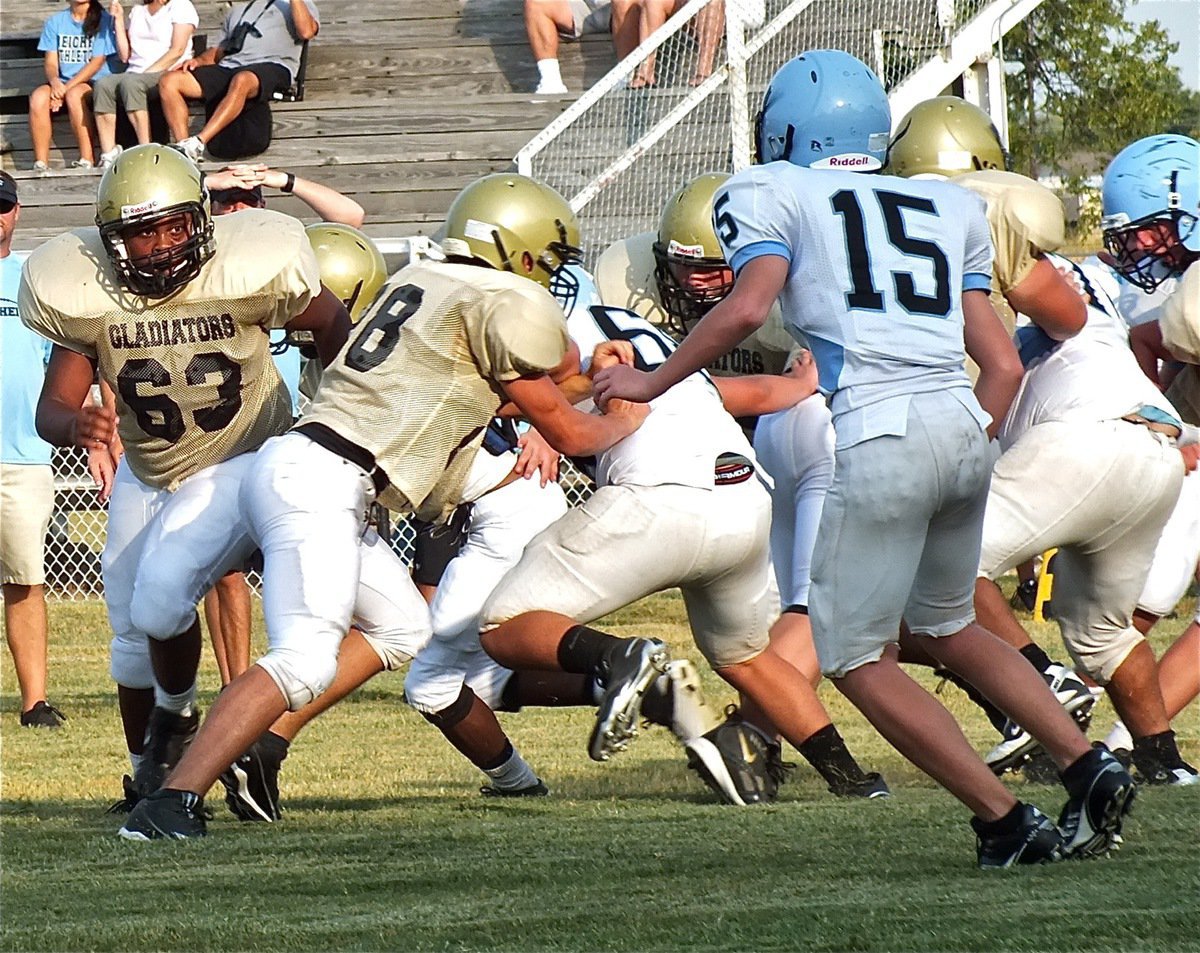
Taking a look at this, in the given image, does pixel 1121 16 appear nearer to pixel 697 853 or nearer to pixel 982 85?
pixel 982 85

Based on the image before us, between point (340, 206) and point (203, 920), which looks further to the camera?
point (340, 206)

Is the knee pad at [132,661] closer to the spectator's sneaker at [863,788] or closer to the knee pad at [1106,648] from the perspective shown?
the spectator's sneaker at [863,788]

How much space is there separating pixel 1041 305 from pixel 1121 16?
1540 centimetres

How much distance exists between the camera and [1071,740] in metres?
4.04

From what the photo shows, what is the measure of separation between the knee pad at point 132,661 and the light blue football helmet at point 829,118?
2.27 metres

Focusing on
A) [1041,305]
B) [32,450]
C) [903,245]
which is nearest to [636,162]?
[32,450]

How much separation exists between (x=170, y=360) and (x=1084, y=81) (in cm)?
1567

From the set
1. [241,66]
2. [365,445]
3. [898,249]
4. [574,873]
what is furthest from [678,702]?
[241,66]

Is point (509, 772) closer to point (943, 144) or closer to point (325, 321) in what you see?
point (325, 321)

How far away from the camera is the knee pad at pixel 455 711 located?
541 centimetres

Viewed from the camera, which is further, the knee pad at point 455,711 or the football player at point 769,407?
the football player at point 769,407

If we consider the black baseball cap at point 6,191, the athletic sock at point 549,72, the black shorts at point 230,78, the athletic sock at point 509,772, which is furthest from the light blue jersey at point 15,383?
the athletic sock at point 549,72

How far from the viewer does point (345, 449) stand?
15.4 feet

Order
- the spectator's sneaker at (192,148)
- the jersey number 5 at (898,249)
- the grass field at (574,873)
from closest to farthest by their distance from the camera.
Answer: the grass field at (574,873), the jersey number 5 at (898,249), the spectator's sneaker at (192,148)
